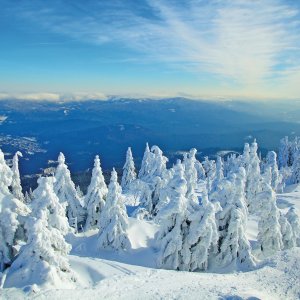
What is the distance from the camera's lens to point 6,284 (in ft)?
65.0

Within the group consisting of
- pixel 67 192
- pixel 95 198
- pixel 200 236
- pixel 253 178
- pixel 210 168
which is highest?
pixel 67 192

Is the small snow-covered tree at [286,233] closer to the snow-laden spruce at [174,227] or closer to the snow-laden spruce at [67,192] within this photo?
the snow-laden spruce at [174,227]

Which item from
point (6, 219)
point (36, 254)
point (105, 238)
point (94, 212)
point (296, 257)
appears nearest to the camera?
point (36, 254)

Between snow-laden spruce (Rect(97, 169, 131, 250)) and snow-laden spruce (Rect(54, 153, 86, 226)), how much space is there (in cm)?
555

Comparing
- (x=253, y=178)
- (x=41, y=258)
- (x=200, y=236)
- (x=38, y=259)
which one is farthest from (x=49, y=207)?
(x=253, y=178)

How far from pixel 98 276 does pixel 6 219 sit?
7769mm

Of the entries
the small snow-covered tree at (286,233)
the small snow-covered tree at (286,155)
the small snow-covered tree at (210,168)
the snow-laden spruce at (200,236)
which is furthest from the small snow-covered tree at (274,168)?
the snow-laden spruce at (200,236)

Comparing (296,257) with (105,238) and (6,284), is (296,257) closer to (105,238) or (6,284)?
(105,238)

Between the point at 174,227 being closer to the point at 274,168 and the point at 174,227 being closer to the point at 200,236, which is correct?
the point at 200,236

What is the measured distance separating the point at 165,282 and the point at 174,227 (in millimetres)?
6787

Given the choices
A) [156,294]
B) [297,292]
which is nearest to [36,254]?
[156,294]

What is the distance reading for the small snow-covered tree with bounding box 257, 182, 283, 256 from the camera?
35.9m

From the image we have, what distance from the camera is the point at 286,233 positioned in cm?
3844

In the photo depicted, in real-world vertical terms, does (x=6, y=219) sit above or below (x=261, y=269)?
above
